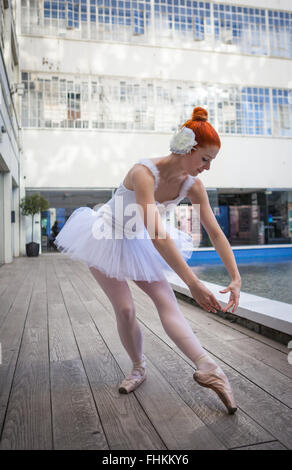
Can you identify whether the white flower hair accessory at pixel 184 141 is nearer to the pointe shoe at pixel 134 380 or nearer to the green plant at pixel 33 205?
the pointe shoe at pixel 134 380

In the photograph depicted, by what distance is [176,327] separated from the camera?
1.57 m

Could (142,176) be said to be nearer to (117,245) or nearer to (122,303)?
(117,245)

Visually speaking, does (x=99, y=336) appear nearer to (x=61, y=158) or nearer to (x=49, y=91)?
(x=61, y=158)

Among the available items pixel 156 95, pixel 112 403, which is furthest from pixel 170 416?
pixel 156 95

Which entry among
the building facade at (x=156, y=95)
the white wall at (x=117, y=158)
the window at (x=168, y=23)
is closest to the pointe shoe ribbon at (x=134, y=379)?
the building facade at (x=156, y=95)

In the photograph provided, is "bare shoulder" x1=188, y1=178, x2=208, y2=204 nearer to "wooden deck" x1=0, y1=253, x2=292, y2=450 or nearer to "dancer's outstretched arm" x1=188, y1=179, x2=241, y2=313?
"dancer's outstretched arm" x1=188, y1=179, x2=241, y2=313

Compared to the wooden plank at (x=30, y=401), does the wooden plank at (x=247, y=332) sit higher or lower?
higher

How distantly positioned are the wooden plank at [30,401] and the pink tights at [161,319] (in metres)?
0.48

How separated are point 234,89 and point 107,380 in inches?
599

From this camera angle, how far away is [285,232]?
16.0 meters

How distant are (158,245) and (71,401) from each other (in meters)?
0.85

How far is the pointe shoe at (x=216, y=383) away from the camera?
149cm

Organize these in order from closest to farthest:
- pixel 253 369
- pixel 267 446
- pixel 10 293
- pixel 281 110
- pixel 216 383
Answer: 1. pixel 267 446
2. pixel 216 383
3. pixel 253 369
4. pixel 10 293
5. pixel 281 110

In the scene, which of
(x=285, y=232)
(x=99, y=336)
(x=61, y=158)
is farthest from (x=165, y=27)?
(x=99, y=336)
